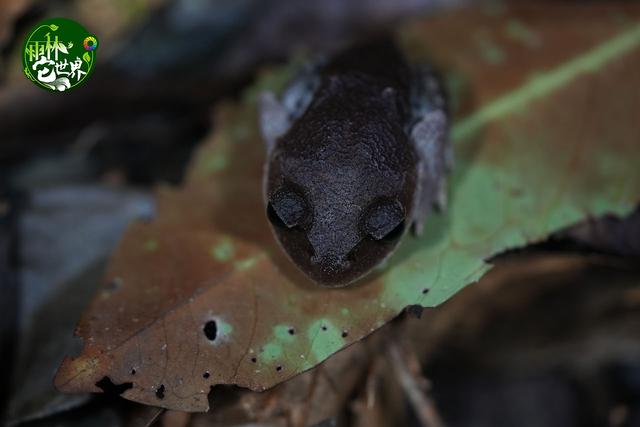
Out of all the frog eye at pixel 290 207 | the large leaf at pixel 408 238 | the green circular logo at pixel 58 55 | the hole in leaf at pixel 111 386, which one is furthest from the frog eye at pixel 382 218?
the green circular logo at pixel 58 55

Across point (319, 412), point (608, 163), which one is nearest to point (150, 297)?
point (319, 412)

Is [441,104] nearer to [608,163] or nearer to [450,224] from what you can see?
[450,224]

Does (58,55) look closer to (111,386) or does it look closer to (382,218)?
(111,386)

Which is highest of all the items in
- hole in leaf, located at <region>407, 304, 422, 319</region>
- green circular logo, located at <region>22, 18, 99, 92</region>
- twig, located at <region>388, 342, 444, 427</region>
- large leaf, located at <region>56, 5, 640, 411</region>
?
green circular logo, located at <region>22, 18, 99, 92</region>

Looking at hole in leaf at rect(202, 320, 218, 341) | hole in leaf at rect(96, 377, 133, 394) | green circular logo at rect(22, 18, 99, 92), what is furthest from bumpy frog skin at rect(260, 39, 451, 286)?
green circular logo at rect(22, 18, 99, 92)

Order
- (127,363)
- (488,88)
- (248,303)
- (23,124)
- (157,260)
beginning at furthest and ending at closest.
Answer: (23,124), (488,88), (157,260), (248,303), (127,363)

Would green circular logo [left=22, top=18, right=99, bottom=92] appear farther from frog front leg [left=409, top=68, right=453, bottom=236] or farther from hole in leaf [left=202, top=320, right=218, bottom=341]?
frog front leg [left=409, top=68, right=453, bottom=236]

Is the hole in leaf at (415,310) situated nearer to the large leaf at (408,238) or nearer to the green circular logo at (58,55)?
the large leaf at (408,238)
